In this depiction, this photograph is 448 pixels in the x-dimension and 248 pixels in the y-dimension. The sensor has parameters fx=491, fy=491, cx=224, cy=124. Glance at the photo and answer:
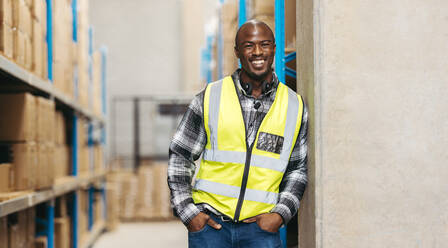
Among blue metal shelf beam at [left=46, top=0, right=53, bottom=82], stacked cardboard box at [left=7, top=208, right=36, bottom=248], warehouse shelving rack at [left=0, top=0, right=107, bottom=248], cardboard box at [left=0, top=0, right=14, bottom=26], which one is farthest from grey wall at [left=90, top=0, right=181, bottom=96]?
cardboard box at [left=0, top=0, right=14, bottom=26]

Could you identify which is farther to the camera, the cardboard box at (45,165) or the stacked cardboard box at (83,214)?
the stacked cardboard box at (83,214)

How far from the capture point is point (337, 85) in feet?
6.84

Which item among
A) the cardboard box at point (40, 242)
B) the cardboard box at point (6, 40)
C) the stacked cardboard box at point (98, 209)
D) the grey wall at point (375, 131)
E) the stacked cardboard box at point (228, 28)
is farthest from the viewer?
the stacked cardboard box at point (98, 209)

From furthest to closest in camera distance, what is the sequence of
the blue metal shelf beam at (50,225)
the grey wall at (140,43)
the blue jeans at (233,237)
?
the grey wall at (140,43), the blue metal shelf beam at (50,225), the blue jeans at (233,237)

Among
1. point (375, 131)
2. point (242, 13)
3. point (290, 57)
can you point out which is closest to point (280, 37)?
point (290, 57)

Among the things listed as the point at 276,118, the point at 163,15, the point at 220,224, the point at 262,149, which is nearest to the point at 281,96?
the point at 276,118

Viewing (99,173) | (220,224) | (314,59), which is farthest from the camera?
(99,173)

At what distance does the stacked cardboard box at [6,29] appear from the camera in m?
2.92

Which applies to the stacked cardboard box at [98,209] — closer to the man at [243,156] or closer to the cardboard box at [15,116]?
the cardboard box at [15,116]

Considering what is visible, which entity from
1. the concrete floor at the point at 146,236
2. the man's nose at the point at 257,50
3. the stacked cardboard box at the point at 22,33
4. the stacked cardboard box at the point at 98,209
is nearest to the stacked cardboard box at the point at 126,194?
the concrete floor at the point at 146,236

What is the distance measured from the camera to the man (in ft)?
6.45

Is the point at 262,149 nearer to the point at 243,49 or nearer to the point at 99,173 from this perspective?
the point at 243,49

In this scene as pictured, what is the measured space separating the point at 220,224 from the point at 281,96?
0.61m

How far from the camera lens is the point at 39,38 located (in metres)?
3.76
